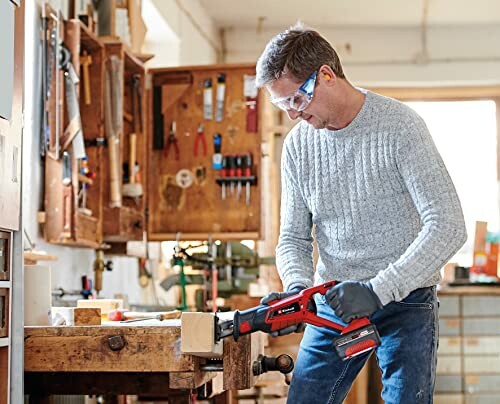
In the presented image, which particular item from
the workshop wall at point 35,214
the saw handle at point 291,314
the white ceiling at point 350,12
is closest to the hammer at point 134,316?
the saw handle at point 291,314

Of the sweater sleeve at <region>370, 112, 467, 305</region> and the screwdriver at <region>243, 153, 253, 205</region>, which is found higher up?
the screwdriver at <region>243, 153, 253, 205</region>

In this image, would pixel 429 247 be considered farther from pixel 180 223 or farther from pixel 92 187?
pixel 180 223

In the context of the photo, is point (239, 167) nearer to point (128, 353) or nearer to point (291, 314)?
point (128, 353)

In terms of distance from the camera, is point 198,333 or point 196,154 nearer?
Answer: point 198,333

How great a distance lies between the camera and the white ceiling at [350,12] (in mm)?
7996

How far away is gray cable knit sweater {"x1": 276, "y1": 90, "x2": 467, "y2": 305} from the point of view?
226 centimetres

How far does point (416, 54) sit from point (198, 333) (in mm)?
6603

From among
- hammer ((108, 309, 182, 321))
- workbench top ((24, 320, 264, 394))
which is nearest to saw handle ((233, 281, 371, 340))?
workbench top ((24, 320, 264, 394))

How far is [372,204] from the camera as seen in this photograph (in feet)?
7.96

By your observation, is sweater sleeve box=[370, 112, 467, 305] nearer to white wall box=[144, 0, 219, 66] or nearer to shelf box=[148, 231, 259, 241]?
shelf box=[148, 231, 259, 241]

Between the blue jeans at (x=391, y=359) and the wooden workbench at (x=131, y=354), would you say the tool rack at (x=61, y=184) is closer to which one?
the wooden workbench at (x=131, y=354)

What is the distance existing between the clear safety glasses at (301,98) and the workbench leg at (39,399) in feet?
4.24

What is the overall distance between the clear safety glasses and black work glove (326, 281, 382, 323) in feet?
1.60

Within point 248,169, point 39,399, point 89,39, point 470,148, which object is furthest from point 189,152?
point 470,148
